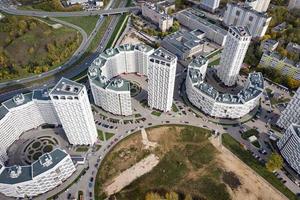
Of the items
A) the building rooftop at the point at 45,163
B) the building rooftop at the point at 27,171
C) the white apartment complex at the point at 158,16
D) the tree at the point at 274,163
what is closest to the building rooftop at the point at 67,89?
the building rooftop at the point at 45,163

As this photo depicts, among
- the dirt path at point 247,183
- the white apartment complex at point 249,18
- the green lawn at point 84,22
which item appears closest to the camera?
the dirt path at point 247,183

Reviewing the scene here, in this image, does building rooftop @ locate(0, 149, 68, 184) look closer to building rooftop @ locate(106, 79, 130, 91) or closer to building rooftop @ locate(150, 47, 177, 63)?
building rooftop @ locate(106, 79, 130, 91)

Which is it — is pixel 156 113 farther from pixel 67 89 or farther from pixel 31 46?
pixel 31 46

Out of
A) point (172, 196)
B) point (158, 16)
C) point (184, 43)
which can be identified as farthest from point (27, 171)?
point (158, 16)

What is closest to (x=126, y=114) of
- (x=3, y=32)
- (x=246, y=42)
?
(x=246, y=42)

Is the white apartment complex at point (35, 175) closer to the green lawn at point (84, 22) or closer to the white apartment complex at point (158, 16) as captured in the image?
the green lawn at point (84, 22)

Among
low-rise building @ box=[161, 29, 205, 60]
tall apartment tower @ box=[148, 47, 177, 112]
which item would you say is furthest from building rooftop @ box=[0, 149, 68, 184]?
low-rise building @ box=[161, 29, 205, 60]
